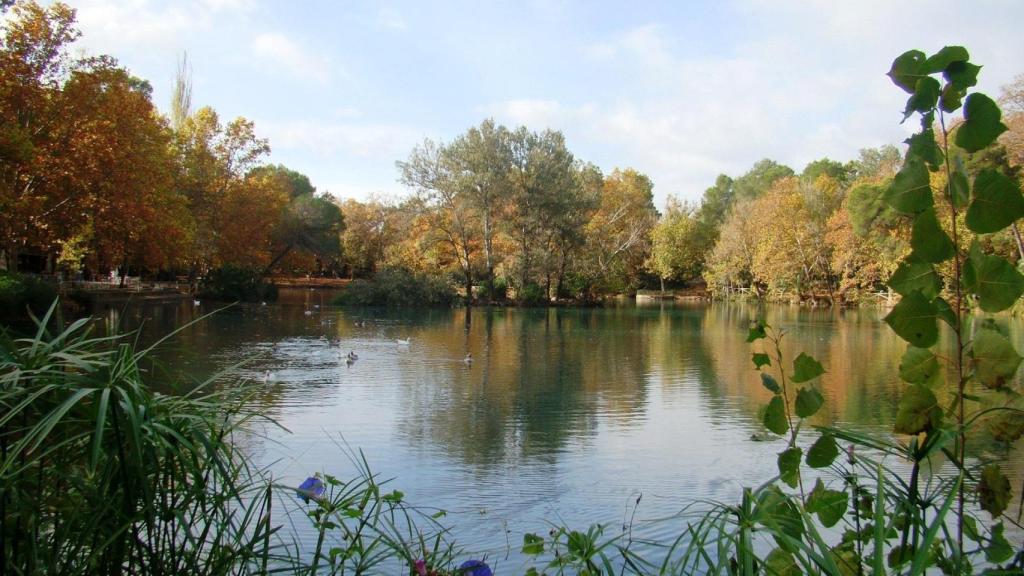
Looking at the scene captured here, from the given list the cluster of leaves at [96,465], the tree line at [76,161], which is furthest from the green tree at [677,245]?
the cluster of leaves at [96,465]

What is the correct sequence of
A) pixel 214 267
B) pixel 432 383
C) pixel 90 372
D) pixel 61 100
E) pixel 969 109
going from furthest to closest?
1. pixel 214 267
2. pixel 61 100
3. pixel 432 383
4. pixel 969 109
5. pixel 90 372

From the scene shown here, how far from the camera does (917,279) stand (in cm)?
202

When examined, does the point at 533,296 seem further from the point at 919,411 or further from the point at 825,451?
the point at 919,411

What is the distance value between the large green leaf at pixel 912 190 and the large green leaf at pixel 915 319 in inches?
8.9

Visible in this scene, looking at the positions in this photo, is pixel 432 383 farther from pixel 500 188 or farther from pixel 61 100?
pixel 500 188

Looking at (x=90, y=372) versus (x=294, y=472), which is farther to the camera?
(x=294, y=472)

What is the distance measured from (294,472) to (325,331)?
1386 cm

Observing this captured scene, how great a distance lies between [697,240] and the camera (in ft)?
179

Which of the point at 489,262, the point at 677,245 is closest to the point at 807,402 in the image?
the point at 489,262

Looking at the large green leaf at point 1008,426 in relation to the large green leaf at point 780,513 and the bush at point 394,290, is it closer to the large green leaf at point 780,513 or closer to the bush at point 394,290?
the large green leaf at point 780,513

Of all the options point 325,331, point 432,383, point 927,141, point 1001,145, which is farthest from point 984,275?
point 1001,145

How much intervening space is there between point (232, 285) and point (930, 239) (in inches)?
1296

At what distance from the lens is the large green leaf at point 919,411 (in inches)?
78.6

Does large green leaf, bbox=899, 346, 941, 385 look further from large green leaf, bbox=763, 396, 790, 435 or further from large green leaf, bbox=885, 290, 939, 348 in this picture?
large green leaf, bbox=763, 396, 790, 435
